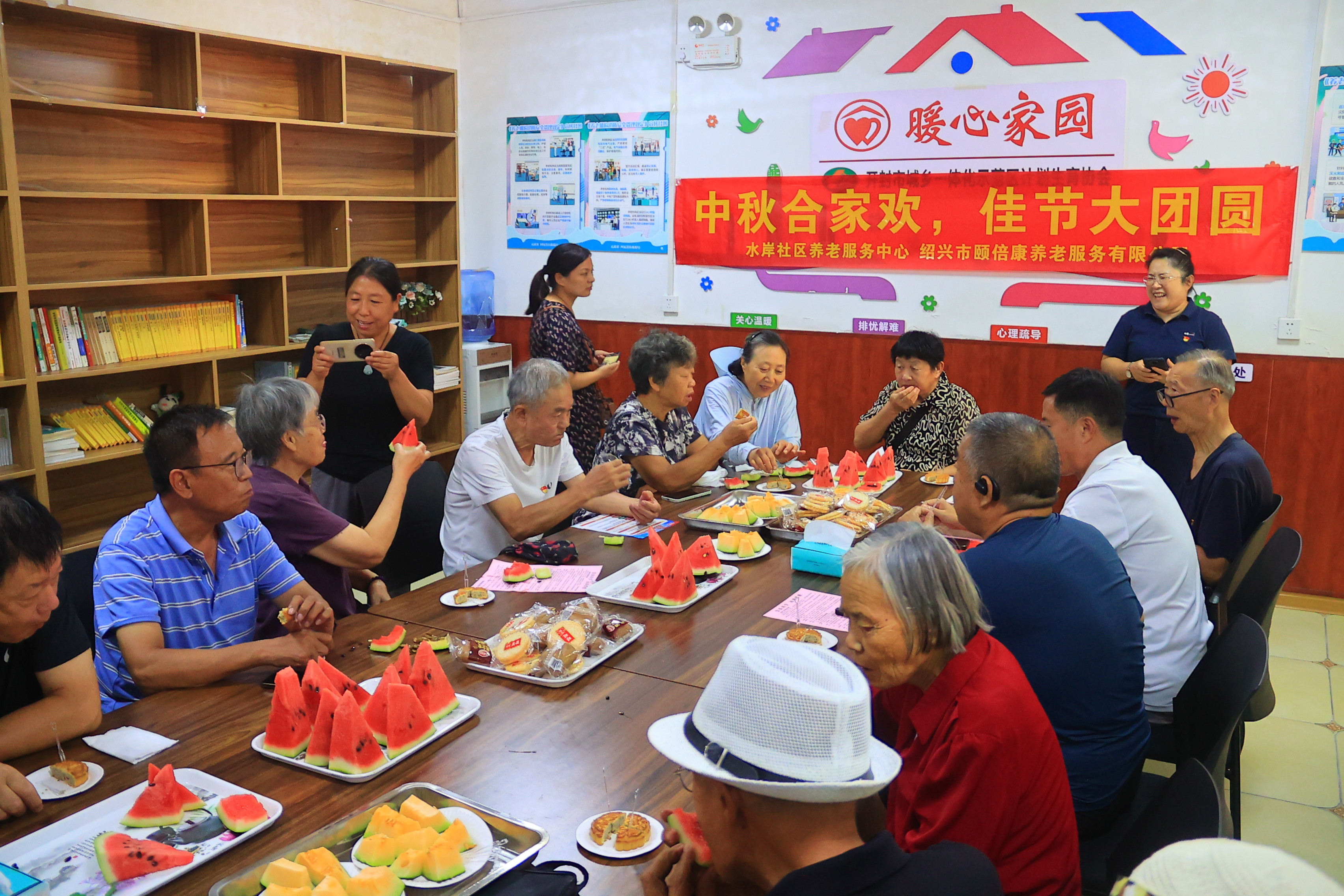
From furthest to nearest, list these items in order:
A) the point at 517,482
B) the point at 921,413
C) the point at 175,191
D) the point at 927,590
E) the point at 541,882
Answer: the point at 175,191
the point at 921,413
the point at 517,482
the point at 927,590
the point at 541,882

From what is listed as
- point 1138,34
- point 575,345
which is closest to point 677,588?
point 575,345

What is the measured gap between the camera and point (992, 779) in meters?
1.58

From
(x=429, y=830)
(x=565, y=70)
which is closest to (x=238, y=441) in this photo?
(x=429, y=830)

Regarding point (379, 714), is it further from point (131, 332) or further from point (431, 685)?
point (131, 332)

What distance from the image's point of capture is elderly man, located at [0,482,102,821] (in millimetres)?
1799

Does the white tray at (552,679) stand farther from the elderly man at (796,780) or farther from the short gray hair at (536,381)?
the short gray hair at (536,381)

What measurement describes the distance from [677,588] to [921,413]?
2.20 metres

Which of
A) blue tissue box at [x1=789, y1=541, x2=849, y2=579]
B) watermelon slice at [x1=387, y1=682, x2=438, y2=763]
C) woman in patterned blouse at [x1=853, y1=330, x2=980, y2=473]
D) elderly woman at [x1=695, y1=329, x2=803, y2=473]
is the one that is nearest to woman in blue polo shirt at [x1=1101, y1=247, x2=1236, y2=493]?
woman in patterned blouse at [x1=853, y1=330, x2=980, y2=473]

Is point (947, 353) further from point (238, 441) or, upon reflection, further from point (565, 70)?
point (238, 441)

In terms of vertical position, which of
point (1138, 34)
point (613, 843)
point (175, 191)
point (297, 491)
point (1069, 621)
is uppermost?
point (1138, 34)

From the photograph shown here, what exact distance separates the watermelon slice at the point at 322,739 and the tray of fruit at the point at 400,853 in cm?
23

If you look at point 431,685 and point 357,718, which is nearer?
point 357,718

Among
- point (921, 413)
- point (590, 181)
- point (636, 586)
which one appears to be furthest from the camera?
point (590, 181)

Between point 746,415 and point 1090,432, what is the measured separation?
1383 mm
